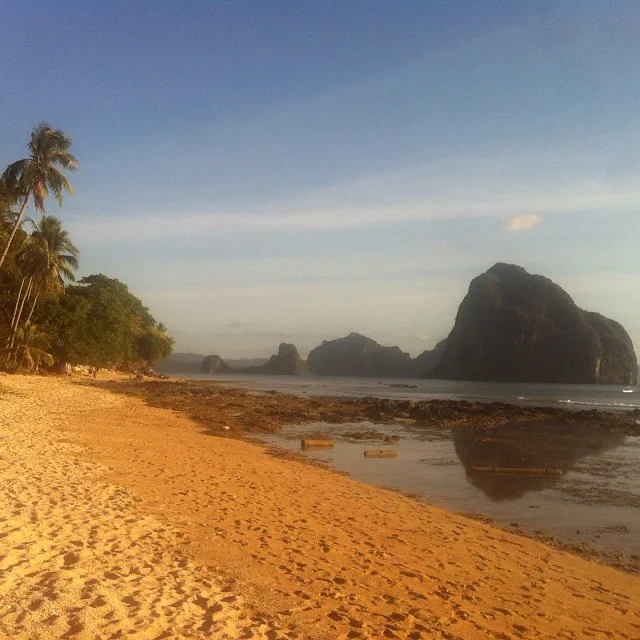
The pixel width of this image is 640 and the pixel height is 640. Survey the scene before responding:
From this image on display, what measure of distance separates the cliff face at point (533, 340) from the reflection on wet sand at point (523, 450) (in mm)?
127267

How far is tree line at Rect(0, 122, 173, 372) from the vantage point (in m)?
28.8

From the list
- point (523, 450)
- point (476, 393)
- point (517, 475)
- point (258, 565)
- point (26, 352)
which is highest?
point (26, 352)

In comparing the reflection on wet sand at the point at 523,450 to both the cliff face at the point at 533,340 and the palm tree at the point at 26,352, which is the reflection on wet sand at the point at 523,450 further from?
the cliff face at the point at 533,340

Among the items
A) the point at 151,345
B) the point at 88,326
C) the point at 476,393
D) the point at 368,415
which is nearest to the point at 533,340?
the point at 476,393

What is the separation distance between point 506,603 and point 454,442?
1946 cm

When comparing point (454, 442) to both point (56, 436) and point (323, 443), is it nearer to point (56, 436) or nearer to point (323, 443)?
point (323, 443)

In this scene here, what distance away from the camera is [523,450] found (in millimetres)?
23766

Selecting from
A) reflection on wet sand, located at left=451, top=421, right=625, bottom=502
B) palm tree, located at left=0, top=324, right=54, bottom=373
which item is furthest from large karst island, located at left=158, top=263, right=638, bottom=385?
palm tree, located at left=0, top=324, right=54, bottom=373

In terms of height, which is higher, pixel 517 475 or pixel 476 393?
pixel 517 475

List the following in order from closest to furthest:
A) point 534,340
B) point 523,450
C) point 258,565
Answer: point 258,565, point 523,450, point 534,340

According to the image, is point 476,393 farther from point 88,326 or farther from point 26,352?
point 26,352

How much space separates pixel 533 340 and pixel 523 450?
143 meters

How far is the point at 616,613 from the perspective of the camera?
22.7 ft

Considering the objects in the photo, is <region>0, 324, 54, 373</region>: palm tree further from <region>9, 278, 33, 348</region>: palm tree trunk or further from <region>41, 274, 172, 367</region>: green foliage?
<region>41, 274, 172, 367</region>: green foliage
